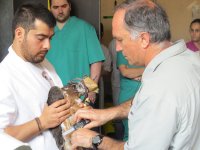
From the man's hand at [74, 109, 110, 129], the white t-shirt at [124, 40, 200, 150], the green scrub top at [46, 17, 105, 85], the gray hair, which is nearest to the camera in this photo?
the white t-shirt at [124, 40, 200, 150]

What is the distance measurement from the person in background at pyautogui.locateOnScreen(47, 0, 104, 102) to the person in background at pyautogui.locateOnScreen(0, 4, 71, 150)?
36.2 inches

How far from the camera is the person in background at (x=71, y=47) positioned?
242cm

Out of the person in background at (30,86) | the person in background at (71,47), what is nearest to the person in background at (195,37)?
the person in background at (71,47)

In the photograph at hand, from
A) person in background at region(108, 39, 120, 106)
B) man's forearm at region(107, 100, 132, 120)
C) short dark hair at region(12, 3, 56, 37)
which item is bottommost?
person in background at region(108, 39, 120, 106)

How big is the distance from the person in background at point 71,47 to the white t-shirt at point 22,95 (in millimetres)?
928

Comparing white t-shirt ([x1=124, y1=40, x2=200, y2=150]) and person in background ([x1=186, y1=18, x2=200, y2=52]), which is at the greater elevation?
white t-shirt ([x1=124, y1=40, x2=200, y2=150])

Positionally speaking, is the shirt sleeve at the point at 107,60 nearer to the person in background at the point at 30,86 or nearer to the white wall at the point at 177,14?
the white wall at the point at 177,14

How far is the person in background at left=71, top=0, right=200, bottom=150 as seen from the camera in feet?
3.51

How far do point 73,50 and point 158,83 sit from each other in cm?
144

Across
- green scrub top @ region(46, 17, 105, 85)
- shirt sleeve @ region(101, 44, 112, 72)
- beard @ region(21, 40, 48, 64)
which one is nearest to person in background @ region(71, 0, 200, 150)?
beard @ region(21, 40, 48, 64)

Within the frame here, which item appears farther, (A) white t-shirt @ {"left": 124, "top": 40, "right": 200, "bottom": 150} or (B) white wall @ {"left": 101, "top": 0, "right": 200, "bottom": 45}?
(B) white wall @ {"left": 101, "top": 0, "right": 200, "bottom": 45}

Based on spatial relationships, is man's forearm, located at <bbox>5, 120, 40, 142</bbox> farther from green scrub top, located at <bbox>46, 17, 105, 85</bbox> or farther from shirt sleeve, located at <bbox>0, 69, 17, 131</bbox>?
green scrub top, located at <bbox>46, 17, 105, 85</bbox>

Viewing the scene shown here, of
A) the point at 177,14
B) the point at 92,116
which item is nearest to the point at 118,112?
the point at 92,116

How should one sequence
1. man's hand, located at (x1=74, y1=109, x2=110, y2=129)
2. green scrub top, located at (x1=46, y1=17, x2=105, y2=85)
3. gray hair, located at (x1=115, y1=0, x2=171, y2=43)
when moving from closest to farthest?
gray hair, located at (x1=115, y1=0, x2=171, y2=43) → man's hand, located at (x1=74, y1=109, x2=110, y2=129) → green scrub top, located at (x1=46, y1=17, x2=105, y2=85)
